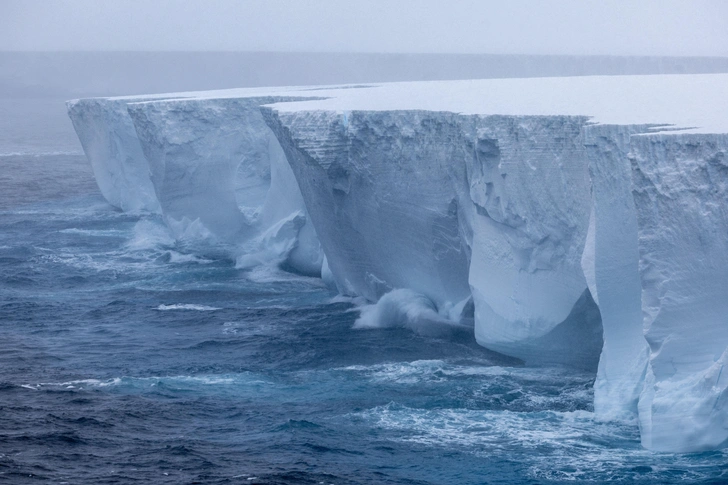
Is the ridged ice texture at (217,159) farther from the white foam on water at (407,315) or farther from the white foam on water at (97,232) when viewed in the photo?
the white foam on water at (407,315)

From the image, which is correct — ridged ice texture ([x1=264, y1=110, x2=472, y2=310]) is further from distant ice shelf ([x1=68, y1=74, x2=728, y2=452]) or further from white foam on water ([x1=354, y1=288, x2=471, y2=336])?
white foam on water ([x1=354, y1=288, x2=471, y2=336])

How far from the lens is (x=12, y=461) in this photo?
310 inches

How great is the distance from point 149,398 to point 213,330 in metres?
2.74

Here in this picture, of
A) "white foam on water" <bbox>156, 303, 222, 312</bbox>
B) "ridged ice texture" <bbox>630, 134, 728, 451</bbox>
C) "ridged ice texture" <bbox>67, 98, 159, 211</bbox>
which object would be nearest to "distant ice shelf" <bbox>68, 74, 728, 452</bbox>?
"ridged ice texture" <bbox>630, 134, 728, 451</bbox>

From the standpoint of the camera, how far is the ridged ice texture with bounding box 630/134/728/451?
7328 millimetres

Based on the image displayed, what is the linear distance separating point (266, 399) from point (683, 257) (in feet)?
14.3

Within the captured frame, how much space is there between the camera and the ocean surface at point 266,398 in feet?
25.0

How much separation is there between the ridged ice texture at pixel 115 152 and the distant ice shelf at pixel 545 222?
5869 millimetres

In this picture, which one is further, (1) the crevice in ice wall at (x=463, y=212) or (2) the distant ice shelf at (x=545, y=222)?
(1) the crevice in ice wall at (x=463, y=212)

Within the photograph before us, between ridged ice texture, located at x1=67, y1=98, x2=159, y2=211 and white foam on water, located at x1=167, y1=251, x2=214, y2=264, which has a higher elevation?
ridged ice texture, located at x1=67, y1=98, x2=159, y2=211

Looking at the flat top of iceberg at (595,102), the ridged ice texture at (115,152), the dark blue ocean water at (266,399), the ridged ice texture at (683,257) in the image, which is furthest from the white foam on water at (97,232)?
the ridged ice texture at (683,257)

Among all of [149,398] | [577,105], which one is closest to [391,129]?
[577,105]

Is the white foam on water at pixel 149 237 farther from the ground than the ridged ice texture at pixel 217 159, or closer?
closer

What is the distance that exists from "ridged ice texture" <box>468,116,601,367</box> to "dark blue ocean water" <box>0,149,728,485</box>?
16.1 inches
